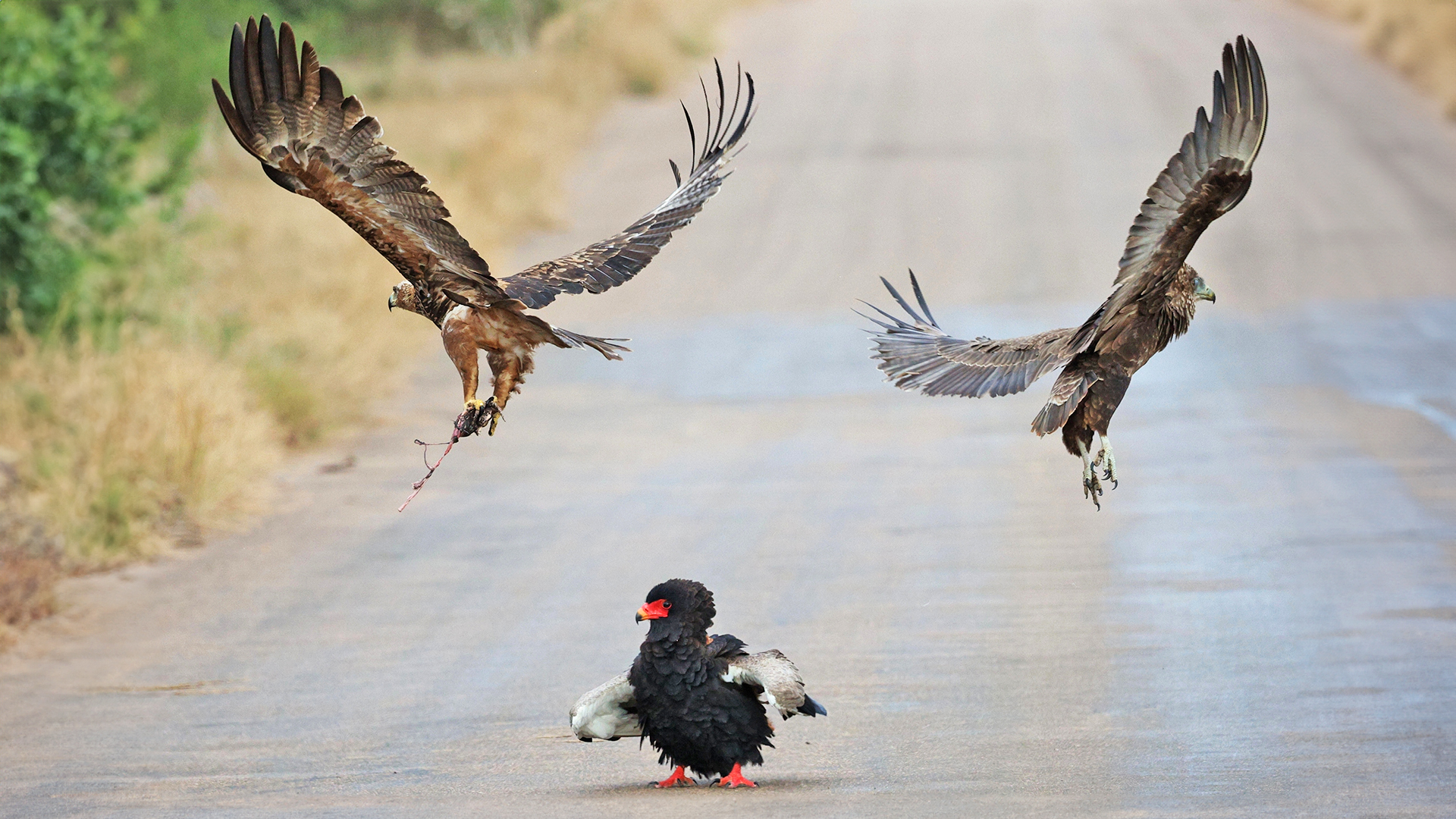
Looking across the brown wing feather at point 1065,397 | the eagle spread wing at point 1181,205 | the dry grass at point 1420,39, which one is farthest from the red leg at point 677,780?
the dry grass at point 1420,39

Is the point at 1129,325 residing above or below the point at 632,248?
below

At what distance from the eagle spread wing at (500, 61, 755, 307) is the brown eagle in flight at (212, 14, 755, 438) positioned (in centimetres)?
43

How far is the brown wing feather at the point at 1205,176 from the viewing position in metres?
6.22

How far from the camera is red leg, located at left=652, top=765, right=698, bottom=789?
26.8 ft

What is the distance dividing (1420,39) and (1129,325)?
98.6 ft

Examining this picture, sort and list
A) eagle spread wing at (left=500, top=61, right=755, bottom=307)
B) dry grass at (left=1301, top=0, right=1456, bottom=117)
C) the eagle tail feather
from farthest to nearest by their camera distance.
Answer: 1. dry grass at (left=1301, top=0, right=1456, bottom=117)
2. eagle spread wing at (left=500, top=61, right=755, bottom=307)
3. the eagle tail feather

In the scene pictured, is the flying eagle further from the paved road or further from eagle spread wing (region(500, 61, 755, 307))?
eagle spread wing (region(500, 61, 755, 307))

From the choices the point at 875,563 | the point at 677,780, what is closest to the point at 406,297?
the point at 677,780

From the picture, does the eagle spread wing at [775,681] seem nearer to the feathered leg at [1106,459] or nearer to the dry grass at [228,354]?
the feathered leg at [1106,459]

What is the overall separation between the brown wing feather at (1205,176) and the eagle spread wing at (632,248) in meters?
1.77

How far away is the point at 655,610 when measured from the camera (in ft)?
25.3

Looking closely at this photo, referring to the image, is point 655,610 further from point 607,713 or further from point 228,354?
point 228,354

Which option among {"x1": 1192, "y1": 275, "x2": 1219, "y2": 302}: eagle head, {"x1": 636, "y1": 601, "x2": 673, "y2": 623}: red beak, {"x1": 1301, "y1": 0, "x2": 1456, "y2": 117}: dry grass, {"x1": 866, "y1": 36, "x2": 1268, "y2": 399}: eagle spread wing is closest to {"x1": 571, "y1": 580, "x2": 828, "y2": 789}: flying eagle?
{"x1": 636, "y1": 601, "x2": 673, "y2": 623}: red beak

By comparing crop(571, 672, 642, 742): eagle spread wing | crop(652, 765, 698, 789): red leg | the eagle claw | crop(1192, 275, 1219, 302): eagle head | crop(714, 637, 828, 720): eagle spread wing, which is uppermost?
crop(1192, 275, 1219, 302): eagle head
